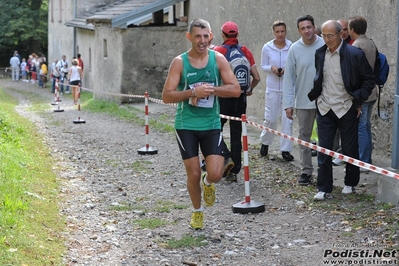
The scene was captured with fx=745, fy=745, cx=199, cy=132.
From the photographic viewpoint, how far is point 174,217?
25.6 feet

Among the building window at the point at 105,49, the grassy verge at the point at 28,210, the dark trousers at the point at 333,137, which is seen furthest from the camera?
the building window at the point at 105,49

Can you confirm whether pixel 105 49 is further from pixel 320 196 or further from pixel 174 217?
pixel 320 196

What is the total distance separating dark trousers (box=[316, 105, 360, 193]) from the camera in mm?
7699

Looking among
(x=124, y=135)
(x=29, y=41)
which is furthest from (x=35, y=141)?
(x=29, y=41)

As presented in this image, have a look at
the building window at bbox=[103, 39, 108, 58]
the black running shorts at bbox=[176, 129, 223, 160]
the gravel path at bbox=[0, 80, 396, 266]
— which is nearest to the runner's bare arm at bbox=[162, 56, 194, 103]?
the black running shorts at bbox=[176, 129, 223, 160]

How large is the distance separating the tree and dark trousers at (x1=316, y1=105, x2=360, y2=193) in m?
42.1

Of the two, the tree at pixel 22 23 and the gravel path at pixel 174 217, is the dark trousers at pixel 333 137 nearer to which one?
the gravel path at pixel 174 217

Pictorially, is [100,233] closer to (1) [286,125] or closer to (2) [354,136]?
(2) [354,136]

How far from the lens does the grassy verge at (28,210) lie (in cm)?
601

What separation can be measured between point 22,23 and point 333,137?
4257cm

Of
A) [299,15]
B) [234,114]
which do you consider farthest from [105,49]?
[234,114]

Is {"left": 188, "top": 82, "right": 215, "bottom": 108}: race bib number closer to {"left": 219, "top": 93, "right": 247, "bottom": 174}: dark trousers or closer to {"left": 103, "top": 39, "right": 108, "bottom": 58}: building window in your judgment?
{"left": 219, "top": 93, "right": 247, "bottom": 174}: dark trousers

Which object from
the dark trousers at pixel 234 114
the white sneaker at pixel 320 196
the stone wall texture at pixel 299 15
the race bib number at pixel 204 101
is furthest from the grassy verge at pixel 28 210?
the stone wall texture at pixel 299 15

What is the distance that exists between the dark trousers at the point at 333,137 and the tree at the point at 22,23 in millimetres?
42074
